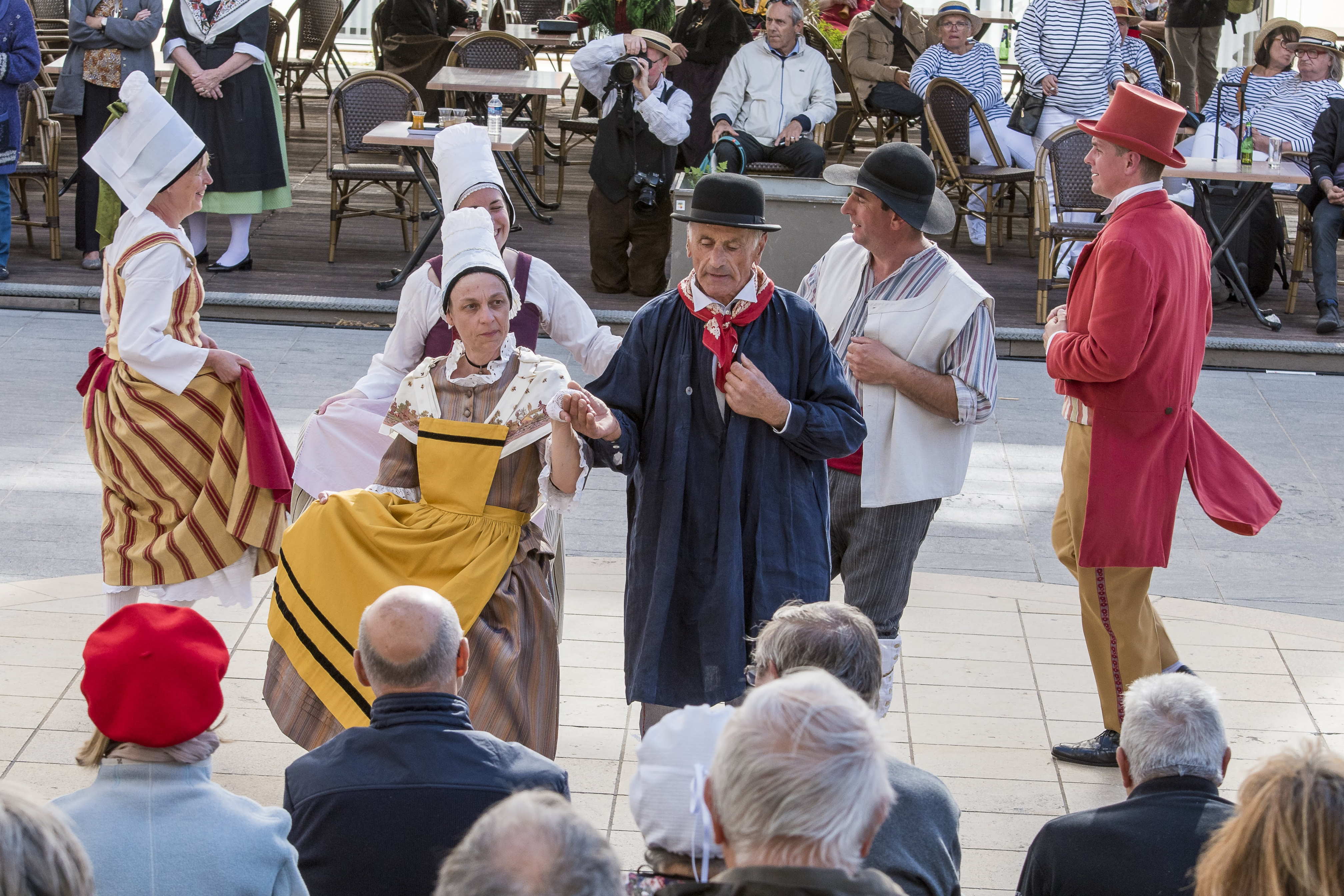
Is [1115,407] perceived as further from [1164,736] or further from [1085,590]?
[1164,736]

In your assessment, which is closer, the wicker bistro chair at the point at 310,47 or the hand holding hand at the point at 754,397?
the hand holding hand at the point at 754,397

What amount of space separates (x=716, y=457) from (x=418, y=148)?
18.5 ft

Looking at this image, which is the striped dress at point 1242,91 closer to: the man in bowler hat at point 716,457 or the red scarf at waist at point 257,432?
the man in bowler hat at point 716,457

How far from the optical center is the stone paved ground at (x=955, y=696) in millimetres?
3801

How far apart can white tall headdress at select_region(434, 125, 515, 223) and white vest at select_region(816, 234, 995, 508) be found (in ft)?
4.17

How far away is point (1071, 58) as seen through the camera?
9.59 metres

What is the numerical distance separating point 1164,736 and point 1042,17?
804cm

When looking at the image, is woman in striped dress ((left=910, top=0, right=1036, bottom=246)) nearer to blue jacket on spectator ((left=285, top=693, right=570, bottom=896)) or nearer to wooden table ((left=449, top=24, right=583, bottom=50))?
wooden table ((left=449, top=24, right=583, bottom=50))

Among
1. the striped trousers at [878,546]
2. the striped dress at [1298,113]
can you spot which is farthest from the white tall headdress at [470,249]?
the striped dress at [1298,113]

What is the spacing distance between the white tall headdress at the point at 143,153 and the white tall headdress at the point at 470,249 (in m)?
0.85

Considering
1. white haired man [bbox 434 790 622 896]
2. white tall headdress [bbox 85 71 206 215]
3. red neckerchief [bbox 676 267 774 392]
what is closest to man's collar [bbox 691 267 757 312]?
red neckerchief [bbox 676 267 774 392]

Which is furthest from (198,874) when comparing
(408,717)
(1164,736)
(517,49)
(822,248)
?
(517,49)

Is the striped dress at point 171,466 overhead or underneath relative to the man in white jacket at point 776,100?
underneath

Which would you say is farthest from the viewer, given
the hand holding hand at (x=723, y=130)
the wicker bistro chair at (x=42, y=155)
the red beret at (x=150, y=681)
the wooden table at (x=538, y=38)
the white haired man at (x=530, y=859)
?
the wooden table at (x=538, y=38)
